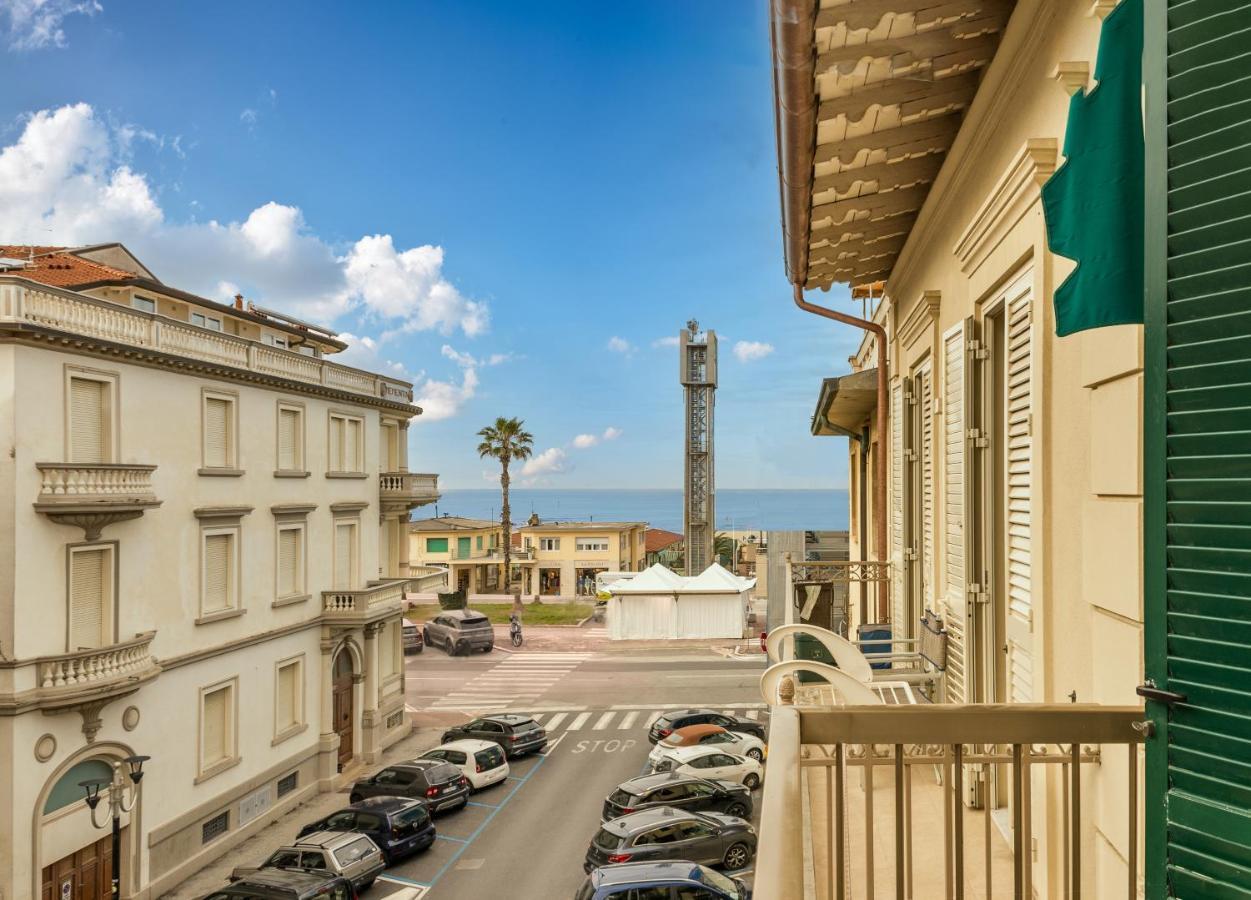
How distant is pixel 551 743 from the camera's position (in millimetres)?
27641

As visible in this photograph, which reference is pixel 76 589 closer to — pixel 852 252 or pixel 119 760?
pixel 119 760

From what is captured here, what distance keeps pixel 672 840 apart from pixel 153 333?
14.8 meters

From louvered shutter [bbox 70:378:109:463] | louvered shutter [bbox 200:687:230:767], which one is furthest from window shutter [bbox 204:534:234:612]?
louvered shutter [bbox 70:378:109:463]

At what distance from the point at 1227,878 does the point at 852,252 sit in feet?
25.9

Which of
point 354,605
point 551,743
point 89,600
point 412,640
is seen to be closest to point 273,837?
point 354,605

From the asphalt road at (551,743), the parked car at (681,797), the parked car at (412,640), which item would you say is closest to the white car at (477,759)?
the asphalt road at (551,743)

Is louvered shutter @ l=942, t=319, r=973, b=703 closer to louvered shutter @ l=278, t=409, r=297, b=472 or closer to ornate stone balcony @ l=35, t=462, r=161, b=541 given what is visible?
ornate stone balcony @ l=35, t=462, r=161, b=541

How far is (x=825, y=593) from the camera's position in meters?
18.9

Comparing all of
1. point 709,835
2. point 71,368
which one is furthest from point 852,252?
point 71,368

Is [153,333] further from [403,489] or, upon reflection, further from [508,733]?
[508,733]

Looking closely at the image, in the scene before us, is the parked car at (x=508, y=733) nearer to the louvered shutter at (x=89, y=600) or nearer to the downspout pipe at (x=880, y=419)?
the louvered shutter at (x=89, y=600)

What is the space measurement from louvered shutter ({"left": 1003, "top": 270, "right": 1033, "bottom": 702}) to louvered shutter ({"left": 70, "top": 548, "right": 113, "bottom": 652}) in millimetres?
16225

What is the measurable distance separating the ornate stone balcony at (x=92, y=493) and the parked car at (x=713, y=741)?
1452cm

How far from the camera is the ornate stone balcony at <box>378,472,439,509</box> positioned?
1078 inches
